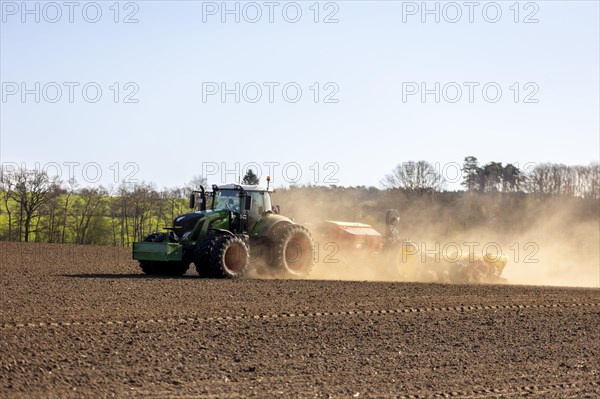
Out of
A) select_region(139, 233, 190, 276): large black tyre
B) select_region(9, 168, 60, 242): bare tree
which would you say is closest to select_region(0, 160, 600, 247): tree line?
select_region(9, 168, 60, 242): bare tree

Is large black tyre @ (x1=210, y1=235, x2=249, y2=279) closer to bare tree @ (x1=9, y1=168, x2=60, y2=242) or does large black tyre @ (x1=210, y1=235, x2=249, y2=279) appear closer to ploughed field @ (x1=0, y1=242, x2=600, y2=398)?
ploughed field @ (x1=0, y1=242, x2=600, y2=398)

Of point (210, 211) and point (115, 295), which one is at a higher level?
point (210, 211)

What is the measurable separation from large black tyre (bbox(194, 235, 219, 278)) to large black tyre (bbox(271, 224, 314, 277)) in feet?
6.42

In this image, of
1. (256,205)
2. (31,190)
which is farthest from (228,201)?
(31,190)

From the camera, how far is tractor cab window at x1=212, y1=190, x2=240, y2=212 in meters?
21.4

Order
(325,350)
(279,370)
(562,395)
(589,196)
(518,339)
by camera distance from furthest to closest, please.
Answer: (589,196) → (518,339) → (325,350) → (279,370) → (562,395)

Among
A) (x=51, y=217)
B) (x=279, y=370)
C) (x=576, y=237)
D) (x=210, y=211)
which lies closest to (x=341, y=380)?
(x=279, y=370)

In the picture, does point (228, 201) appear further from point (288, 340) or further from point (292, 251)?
point (288, 340)

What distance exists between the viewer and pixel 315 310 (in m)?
15.0

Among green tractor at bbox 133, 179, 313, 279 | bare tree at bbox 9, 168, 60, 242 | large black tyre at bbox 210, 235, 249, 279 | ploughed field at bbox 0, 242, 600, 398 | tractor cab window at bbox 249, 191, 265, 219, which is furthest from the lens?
bare tree at bbox 9, 168, 60, 242

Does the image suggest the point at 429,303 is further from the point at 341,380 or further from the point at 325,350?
the point at 341,380

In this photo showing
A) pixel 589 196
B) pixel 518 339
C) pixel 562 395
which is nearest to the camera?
pixel 562 395

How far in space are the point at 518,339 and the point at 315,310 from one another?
3800mm

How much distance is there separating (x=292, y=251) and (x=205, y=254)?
295 centimetres
